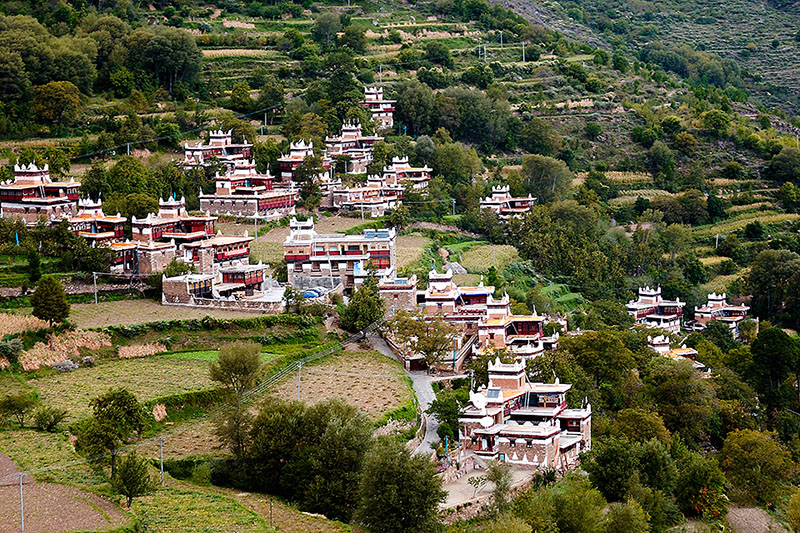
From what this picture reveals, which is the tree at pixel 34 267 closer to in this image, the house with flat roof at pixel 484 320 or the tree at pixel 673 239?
the house with flat roof at pixel 484 320

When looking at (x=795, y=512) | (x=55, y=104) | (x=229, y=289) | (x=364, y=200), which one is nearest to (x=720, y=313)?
(x=364, y=200)

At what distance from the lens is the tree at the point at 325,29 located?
77312 millimetres

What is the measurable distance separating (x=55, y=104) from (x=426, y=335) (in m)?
26.4

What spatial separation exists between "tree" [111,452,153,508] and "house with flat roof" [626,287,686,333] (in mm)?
33191

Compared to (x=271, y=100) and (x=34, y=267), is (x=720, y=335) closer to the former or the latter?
(x=271, y=100)

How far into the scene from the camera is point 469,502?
96.1 ft

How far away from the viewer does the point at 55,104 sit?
57.1 m

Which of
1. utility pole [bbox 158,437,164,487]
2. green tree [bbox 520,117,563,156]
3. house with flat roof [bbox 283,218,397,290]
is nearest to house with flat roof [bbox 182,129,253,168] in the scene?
house with flat roof [bbox 283,218,397,290]

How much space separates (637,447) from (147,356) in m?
14.2

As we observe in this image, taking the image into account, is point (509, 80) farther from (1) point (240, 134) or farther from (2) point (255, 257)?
(2) point (255, 257)

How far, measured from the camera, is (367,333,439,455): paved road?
32938 mm

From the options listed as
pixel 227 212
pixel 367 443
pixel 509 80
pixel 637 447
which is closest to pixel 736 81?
pixel 509 80

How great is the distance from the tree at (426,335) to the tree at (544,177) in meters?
27.0

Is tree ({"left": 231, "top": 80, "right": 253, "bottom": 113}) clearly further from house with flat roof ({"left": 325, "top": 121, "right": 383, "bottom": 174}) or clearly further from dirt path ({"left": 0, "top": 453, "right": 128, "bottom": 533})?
dirt path ({"left": 0, "top": 453, "right": 128, "bottom": 533})
